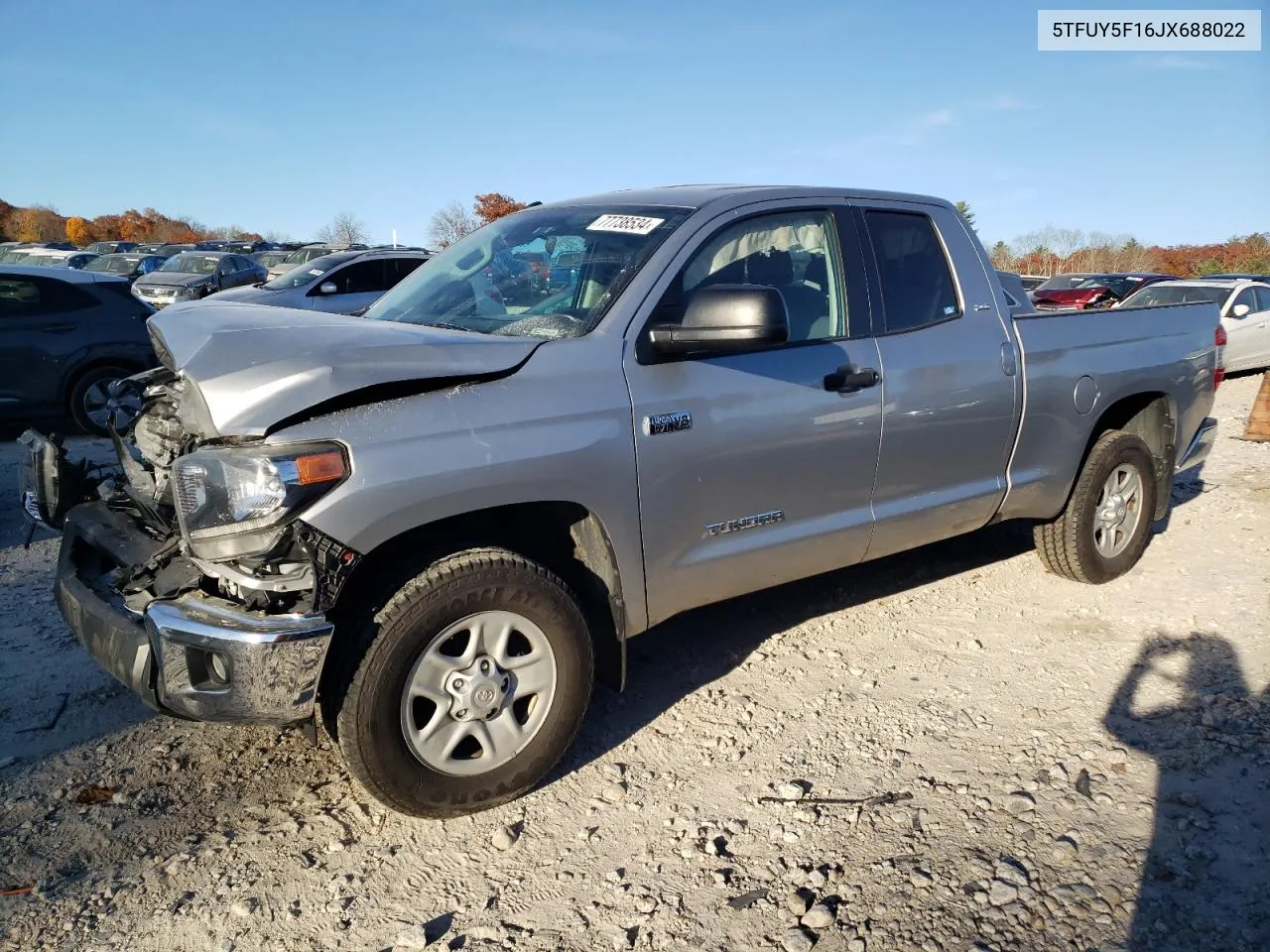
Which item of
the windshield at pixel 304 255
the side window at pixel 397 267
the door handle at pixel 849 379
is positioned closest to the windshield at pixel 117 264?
the windshield at pixel 304 255

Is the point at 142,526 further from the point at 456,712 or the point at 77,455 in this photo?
the point at 77,455

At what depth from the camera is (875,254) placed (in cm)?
397

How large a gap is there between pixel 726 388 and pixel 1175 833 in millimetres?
1966

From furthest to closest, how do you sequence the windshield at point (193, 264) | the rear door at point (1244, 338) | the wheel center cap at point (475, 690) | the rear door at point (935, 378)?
the windshield at point (193, 264)
the rear door at point (1244, 338)
the rear door at point (935, 378)
the wheel center cap at point (475, 690)

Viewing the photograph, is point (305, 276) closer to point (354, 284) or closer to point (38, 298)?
point (354, 284)

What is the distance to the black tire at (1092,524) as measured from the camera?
15.8ft

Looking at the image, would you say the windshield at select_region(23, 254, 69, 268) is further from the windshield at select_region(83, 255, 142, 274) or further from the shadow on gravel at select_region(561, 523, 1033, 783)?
the shadow on gravel at select_region(561, 523, 1033, 783)

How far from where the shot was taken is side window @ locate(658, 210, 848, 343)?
3506mm

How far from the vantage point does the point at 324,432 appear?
2590mm

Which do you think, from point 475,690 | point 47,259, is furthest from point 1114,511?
point 47,259

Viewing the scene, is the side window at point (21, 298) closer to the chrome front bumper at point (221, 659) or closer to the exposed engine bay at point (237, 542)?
the exposed engine bay at point (237, 542)

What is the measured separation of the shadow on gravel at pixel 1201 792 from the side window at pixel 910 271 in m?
1.74

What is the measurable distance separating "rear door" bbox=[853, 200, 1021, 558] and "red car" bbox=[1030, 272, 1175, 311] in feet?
56.4

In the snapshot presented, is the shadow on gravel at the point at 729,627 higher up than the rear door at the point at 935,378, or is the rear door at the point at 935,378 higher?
the rear door at the point at 935,378
